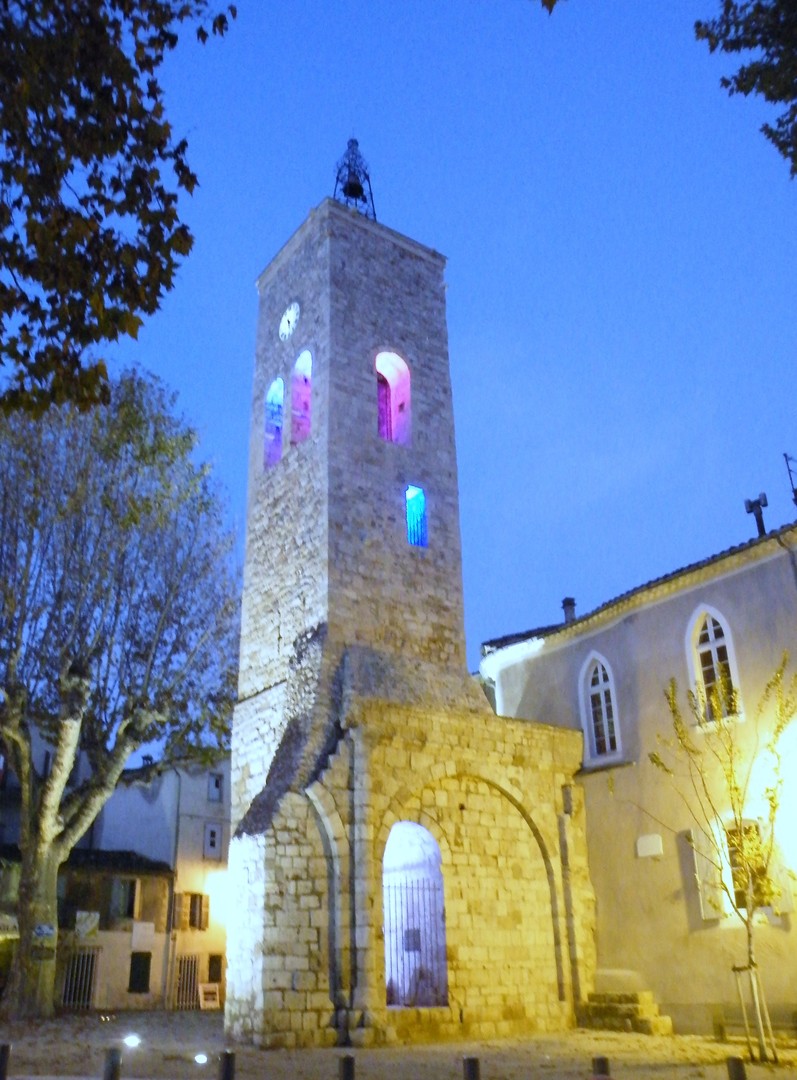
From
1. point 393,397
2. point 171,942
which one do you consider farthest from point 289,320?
point 171,942

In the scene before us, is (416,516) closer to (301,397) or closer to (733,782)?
(301,397)

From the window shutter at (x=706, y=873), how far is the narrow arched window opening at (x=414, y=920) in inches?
143

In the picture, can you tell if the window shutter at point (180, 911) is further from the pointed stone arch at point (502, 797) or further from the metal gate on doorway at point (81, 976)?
the pointed stone arch at point (502, 797)

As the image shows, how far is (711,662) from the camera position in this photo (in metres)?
14.2

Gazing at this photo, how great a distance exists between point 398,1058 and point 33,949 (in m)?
7.85

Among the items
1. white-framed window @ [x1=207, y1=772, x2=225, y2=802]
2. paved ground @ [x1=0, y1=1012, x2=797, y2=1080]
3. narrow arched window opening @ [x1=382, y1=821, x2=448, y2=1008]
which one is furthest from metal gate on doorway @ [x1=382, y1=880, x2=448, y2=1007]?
white-framed window @ [x1=207, y1=772, x2=225, y2=802]

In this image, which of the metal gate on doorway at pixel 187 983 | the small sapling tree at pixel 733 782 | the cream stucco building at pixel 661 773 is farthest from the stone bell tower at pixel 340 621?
the metal gate on doorway at pixel 187 983

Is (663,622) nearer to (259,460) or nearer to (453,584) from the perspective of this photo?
(453,584)

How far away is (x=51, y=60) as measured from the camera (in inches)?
275

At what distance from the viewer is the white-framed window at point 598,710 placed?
15.6 m

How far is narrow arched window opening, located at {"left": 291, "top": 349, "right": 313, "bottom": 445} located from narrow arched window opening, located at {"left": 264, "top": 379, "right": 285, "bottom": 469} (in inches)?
13.9

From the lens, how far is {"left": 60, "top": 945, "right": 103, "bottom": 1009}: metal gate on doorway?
79.2ft

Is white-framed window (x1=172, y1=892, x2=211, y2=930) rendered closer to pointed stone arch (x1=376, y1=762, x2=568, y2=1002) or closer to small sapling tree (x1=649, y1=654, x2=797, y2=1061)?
pointed stone arch (x1=376, y1=762, x2=568, y2=1002)

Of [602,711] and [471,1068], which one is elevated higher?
[602,711]
